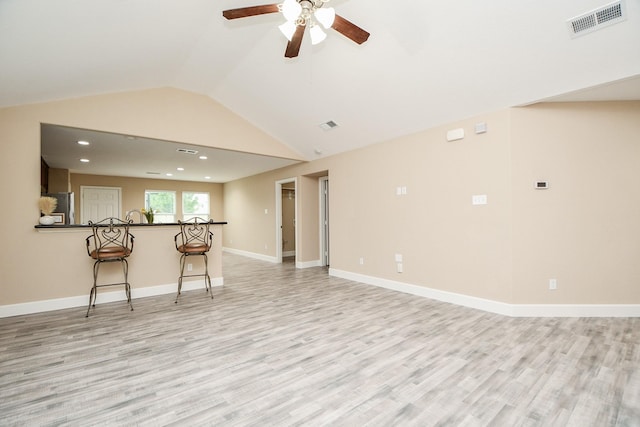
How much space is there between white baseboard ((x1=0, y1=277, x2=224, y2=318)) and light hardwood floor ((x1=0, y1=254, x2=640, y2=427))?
7.9 inches

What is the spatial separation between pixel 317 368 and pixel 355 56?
335 centimetres

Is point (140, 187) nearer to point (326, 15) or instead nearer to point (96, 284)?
point (96, 284)

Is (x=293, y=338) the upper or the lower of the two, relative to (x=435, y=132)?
lower

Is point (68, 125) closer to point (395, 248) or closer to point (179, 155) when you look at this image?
point (179, 155)

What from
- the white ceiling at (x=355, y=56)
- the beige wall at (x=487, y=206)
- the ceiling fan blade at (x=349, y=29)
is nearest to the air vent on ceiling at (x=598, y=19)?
the white ceiling at (x=355, y=56)

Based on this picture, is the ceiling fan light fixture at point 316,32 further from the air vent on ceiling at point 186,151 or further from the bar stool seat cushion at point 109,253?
the air vent on ceiling at point 186,151

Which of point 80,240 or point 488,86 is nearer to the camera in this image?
point 488,86

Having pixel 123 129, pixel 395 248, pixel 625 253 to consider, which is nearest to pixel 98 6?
pixel 123 129

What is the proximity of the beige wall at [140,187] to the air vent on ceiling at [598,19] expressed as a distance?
994 centimetres

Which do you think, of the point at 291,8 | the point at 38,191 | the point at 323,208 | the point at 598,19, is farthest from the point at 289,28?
the point at 323,208

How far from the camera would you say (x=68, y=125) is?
12.5ft

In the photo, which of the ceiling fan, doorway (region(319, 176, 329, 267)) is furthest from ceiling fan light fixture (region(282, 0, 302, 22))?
doorway (region(319, 176, 329, 267))

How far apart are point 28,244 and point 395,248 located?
509 cm

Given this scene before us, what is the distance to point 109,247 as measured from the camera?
12.4ft
